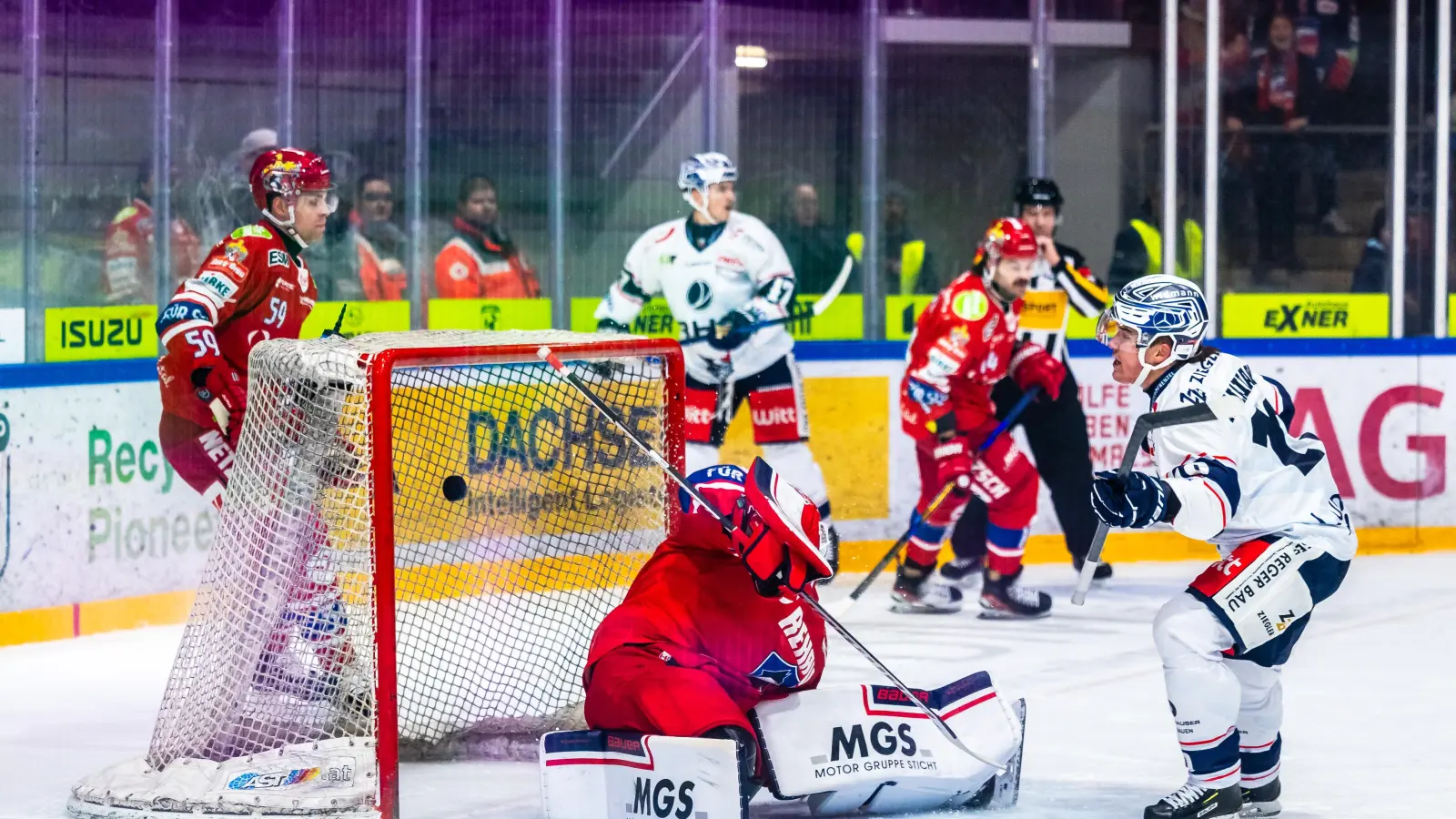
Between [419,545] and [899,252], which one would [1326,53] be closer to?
[899,252]

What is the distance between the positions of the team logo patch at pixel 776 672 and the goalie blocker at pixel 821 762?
0.05 m

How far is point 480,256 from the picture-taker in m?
7.06

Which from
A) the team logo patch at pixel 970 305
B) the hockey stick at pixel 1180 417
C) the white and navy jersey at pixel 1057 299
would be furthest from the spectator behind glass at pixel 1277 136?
the hockey stick at pixel 1180 417

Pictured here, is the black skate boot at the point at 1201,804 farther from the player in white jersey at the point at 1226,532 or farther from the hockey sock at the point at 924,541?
the hockey sock at the point at 924,541

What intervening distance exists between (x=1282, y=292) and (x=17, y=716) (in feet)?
16.3

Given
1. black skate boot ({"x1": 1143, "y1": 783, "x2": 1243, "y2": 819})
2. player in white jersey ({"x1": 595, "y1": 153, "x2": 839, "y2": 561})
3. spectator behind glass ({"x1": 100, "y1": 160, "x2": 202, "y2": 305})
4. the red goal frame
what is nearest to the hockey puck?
the red goal frame

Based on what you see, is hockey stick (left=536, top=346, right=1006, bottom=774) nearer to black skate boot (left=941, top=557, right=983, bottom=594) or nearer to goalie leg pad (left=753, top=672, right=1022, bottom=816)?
goalie leg pad (left=753, top=672, right=1022, bottom=816)

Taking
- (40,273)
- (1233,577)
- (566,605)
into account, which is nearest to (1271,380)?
(1233,577)

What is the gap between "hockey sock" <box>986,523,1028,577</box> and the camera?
19.4 feet

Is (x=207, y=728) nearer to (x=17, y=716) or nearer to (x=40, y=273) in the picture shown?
(x=17, y=716)

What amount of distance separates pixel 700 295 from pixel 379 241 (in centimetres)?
127

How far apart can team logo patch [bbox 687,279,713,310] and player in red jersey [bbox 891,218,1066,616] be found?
74 cm

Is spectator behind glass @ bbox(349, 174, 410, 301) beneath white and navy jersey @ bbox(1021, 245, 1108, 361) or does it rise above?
above

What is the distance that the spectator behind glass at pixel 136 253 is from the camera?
6.28 m
